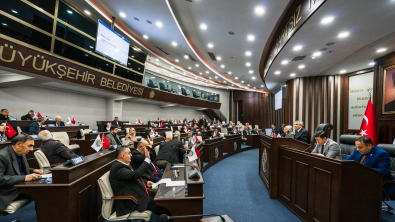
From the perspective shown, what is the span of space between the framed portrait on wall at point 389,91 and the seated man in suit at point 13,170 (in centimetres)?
762

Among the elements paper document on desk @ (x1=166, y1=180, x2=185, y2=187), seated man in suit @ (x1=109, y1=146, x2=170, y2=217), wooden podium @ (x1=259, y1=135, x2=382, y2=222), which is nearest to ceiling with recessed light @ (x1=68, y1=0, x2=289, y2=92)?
wooden podium @ (x1=259, y1=135, x2=382, y2=222)

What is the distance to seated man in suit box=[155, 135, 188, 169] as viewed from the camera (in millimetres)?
3838

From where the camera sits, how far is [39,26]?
15.9 feet

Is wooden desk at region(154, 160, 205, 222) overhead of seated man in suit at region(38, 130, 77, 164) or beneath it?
beneath

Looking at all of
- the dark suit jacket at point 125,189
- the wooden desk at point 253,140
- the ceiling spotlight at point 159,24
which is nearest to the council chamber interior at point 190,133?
the dark suit jacket at point 125,189

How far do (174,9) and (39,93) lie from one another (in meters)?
6.90

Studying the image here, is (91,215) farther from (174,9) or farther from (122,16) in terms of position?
(122,16)

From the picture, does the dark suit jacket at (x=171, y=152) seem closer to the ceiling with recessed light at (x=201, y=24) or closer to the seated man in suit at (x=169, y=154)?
the seated man in suit at (x=169, y=154)

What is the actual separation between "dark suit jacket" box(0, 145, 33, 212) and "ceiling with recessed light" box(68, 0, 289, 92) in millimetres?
4581

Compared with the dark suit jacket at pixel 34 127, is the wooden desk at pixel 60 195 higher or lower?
lower

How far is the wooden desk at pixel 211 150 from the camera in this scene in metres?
6.04

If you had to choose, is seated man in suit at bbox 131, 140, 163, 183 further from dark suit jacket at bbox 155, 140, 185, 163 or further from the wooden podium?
the wooden podium

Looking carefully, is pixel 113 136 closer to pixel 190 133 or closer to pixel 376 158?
pixel 190 133

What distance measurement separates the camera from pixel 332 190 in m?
2.20
